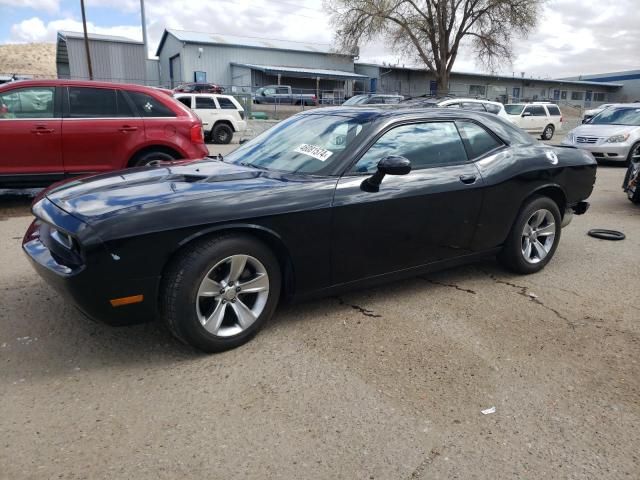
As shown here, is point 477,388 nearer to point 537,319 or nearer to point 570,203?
point 537,319

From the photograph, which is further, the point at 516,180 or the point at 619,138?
the point at 619,138

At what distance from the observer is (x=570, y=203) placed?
479cm

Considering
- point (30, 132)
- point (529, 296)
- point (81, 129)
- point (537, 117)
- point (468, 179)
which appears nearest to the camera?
point (468, 179)

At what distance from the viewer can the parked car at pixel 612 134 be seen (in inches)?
496

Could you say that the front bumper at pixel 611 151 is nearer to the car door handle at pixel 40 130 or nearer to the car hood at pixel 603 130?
the car hood at pixel 603 130

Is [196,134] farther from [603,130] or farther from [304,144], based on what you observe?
[603,130]

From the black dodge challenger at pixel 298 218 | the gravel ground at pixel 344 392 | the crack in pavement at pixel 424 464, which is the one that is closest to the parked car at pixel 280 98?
the black dodge challenger at pixel 298 218

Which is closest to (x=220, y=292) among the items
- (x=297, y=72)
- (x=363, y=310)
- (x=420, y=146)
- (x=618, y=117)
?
(x=363, y=310)

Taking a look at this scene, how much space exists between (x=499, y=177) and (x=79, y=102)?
5.57 metres

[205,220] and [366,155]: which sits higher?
[366,155]

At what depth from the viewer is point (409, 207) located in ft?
12.0

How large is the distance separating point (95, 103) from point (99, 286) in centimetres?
508

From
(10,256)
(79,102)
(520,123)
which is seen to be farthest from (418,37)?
(10,256)

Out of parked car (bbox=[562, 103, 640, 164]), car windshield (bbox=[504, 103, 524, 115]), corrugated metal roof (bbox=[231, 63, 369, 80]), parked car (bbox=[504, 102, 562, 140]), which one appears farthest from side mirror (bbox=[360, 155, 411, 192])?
corrugated metal roof (bbox=[231, 63, 369, 80])
